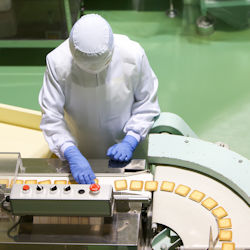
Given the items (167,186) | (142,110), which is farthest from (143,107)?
(167,186)

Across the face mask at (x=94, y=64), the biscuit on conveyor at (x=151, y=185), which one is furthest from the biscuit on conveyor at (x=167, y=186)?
the face mask at (x=94, y=64)

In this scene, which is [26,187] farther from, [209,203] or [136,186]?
[209,203]

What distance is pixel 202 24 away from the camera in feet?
15.4

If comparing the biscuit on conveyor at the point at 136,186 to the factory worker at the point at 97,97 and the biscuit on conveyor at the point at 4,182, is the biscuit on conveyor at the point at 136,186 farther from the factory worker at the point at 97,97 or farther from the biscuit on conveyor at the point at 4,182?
the biscuit on conveyor at the point at 4,182

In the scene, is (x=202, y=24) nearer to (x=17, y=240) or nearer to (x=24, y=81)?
(x=24, y=81)

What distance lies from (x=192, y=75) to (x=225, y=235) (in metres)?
2.20

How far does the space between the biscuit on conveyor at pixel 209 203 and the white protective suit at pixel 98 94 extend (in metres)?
0.44

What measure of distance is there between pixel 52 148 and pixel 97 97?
31cm

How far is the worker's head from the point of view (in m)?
2.27

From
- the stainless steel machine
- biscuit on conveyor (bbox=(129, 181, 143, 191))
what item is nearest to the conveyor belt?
the stainless steel machine

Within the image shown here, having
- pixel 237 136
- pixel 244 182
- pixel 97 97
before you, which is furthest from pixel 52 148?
pixel 237 136

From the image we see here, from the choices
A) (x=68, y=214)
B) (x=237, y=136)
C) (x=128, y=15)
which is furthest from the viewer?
(x=128, y=15)

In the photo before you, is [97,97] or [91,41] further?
[97,97]

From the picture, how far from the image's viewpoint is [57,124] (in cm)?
254
